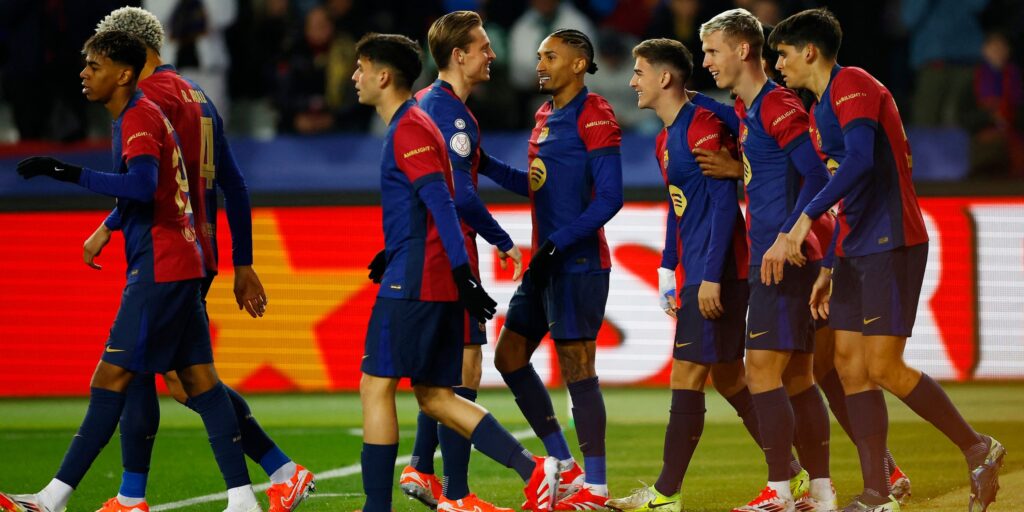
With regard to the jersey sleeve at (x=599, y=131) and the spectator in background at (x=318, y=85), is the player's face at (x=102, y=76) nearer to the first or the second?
the jersey sleeve at (x=599, y=131)

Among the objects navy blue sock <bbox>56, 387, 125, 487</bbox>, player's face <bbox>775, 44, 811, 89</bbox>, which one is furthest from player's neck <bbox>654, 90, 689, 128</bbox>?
navy blue sock <bbox>56, 387, 125, 487</bbox>

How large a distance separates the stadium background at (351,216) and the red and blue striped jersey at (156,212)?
4.74 meters

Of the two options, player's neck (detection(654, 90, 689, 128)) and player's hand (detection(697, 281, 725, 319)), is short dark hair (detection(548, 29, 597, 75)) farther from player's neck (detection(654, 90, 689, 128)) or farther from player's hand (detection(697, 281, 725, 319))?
player's hand (detection(697, 281, 725, 319))

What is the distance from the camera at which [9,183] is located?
Result: 478 inches

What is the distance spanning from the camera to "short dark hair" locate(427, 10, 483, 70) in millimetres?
Result: 6762

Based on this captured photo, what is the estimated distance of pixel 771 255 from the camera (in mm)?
6016

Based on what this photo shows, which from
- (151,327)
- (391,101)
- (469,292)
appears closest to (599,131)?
(391,101)

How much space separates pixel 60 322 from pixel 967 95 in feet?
25.1

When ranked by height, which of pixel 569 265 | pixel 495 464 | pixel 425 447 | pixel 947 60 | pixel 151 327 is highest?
pixel 947 60

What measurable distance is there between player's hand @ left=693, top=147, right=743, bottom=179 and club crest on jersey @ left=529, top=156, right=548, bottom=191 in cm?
84

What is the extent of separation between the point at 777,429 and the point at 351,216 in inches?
215

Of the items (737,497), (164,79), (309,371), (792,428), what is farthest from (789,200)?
(309,371)

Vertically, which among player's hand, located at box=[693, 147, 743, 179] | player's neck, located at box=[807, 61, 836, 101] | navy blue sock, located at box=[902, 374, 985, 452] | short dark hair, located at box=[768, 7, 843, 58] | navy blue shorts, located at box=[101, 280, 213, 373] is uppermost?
short dark hair, located at box=[768, 7, 843, 58]

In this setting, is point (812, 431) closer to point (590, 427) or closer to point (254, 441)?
point (590, 427)
